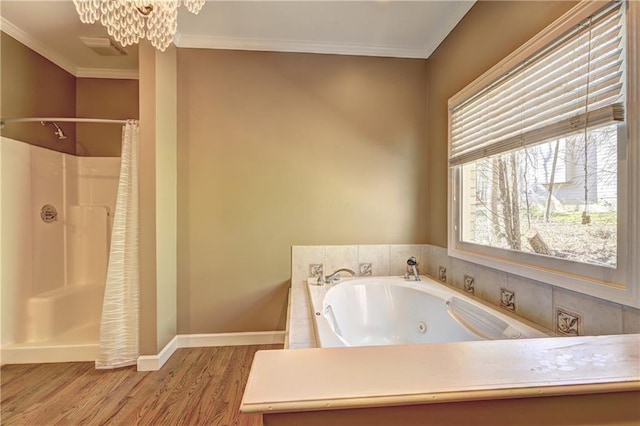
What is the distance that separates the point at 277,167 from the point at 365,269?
3.92 ft

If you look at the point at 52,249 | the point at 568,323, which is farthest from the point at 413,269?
the point at 52,249

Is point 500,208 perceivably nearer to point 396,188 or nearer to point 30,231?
point 396,188

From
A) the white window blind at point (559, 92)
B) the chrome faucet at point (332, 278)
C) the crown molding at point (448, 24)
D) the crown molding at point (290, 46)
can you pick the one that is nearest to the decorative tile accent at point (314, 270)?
the chrome faucet at point (332, 278)

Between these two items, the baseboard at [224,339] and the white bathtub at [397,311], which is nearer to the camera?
the white bathtub at [397,311]

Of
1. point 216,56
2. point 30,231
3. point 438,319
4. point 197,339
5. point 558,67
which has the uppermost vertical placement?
point 216,56

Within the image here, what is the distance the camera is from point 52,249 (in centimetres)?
243

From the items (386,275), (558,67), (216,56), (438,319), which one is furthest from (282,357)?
(216,56)

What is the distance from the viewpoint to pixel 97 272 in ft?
8.66

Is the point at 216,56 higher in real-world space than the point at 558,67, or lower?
higher

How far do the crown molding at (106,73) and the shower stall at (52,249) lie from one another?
82 centimetres

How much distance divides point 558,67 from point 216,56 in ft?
7.72

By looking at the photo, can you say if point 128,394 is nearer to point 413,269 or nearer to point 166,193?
point 166,193

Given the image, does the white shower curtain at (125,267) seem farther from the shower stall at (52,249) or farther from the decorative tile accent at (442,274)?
the decorative tile accent at (442,274)

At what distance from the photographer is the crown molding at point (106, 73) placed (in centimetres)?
269
